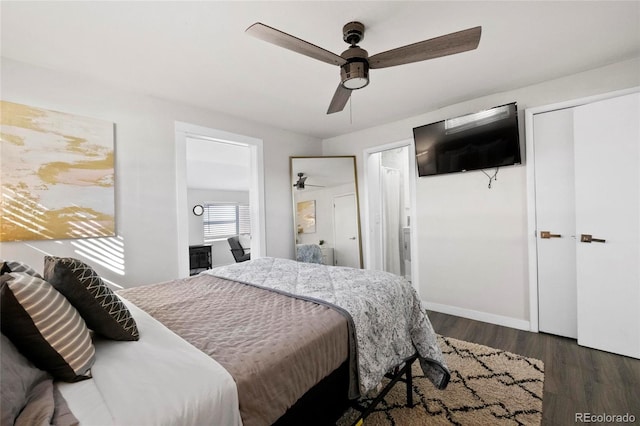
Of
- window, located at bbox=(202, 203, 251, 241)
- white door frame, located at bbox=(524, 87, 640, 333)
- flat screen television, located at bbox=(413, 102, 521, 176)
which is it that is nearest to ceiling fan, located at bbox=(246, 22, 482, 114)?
flat screen television, located at bbox=(413, 102, 521, 176)

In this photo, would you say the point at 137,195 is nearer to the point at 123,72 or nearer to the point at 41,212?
the point at 41,212

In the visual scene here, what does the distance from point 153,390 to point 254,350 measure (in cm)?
34

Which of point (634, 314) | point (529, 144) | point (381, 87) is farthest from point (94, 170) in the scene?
point (634, 314)

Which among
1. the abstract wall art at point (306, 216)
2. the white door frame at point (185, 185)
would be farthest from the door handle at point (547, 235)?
the white door frame at point (185, 185)

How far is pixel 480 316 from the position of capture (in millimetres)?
3135

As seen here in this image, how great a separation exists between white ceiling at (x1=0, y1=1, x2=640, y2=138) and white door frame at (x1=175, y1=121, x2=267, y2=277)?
359 millimetres

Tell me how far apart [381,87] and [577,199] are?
2057 mm

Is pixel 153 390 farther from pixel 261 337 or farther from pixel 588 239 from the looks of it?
pixel 588 239

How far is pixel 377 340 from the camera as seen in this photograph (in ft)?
4.89

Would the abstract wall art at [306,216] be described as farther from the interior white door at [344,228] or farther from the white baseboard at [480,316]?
the white baseboard at [480,316]

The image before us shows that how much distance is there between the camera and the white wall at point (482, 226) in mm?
2662

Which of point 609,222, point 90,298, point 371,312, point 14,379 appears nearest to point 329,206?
point 371,312

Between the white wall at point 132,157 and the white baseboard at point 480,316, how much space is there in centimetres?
309

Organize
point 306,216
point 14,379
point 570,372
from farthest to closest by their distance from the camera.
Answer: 1. point 306,216
2. point 570,372
3. point 14,379
